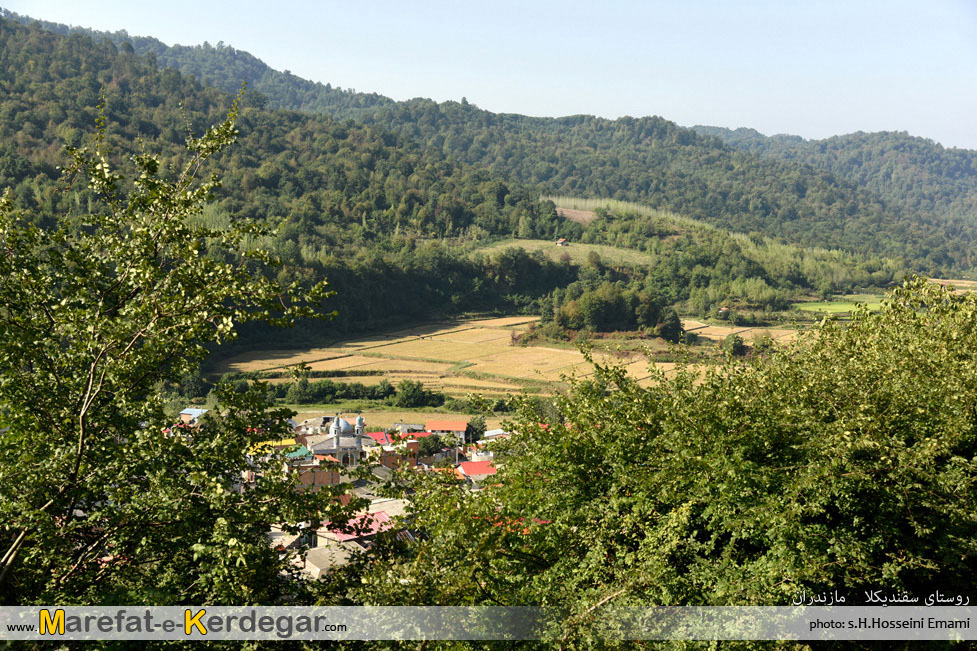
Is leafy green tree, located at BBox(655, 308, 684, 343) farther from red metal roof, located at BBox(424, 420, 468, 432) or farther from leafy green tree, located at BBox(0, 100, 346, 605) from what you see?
leafy green tree, located at BBox(0, 100, 346, 605)

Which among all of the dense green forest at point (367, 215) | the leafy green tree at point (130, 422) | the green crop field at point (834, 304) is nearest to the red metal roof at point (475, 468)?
the leafy green tree at point (130, 422)

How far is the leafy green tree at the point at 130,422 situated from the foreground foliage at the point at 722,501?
134cm

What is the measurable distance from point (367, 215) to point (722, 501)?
9866 centimetres

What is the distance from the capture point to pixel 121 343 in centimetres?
503

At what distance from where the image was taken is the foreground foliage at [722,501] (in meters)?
6.13

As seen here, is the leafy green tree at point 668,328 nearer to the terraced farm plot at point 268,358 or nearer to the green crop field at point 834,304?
the green crop field at point 834,304

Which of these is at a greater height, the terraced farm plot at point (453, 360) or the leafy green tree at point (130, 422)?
the leafy green tree at point (130, 422)

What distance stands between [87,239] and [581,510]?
533 cm

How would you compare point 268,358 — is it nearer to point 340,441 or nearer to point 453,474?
point 340,441

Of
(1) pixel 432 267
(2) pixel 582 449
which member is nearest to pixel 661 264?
(1) pixel 432 267

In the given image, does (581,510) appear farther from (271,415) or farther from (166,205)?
(166,205)

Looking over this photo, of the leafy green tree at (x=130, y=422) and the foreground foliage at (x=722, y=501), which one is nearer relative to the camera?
the leafy green tree at (x=130, y=422)

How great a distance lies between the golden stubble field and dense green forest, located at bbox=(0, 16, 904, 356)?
578cm

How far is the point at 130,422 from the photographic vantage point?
18.9ft
